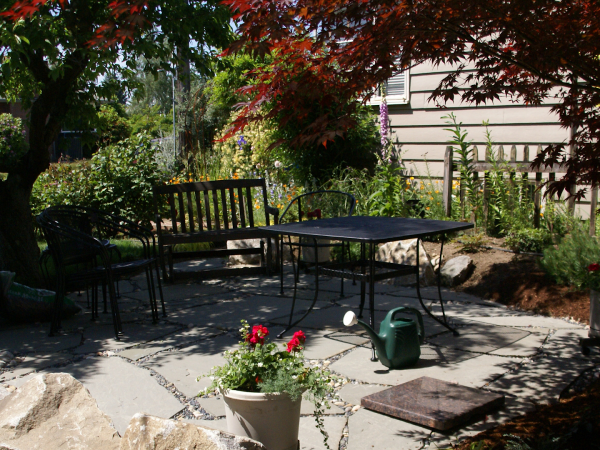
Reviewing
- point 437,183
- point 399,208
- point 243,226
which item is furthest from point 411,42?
point 437,183

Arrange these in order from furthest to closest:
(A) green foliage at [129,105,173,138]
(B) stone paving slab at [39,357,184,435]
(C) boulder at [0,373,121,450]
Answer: (A) green foliage at [129,105,173,138] < (B) stone paving slab at [39,357,184,435] < (C) boulder at [0,373,121,450]

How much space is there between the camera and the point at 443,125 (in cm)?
821

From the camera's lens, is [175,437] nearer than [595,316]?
Yes

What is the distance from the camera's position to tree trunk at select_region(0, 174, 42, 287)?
16.5ft

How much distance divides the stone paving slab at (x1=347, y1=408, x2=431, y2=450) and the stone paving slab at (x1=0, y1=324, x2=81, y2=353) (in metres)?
2.25

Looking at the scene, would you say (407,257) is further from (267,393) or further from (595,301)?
(267,393)

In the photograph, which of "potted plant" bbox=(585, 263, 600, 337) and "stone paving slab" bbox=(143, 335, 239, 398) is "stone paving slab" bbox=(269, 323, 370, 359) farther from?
"potted plant" bbox=(585, 263, 600, 337)

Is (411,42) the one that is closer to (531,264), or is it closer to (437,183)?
(531,264)

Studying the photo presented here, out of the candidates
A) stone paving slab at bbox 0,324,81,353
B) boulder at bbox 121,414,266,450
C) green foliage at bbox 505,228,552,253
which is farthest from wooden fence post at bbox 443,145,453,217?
boulder at bbox 121,414,266,450

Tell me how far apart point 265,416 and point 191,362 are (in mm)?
1539

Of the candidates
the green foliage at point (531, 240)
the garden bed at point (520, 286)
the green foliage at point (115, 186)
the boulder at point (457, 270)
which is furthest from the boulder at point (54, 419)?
the green foliage at point (115, 186)

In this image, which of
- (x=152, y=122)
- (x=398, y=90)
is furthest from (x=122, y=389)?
(x=152, y=122)

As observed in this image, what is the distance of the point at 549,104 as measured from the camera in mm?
6895

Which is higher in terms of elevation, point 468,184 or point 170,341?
point 468,184
